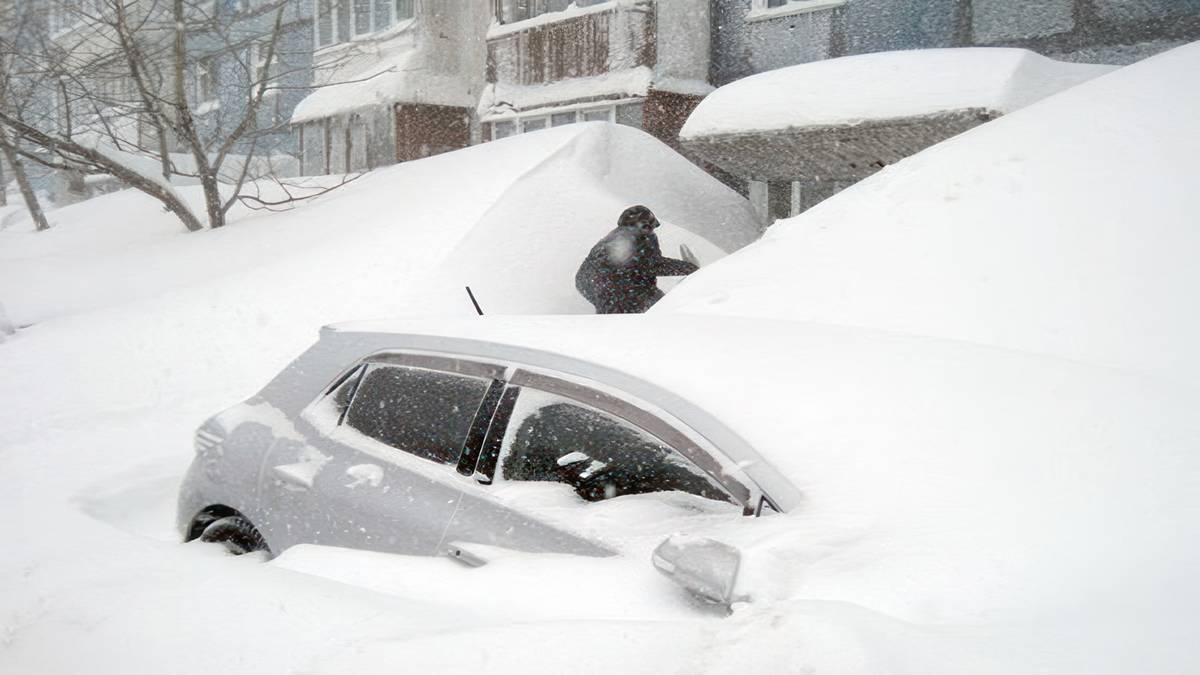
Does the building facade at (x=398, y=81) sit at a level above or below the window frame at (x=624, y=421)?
above

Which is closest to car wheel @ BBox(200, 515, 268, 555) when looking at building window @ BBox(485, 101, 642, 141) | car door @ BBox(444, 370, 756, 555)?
car door @ BBox(444, 370, 756, 555)

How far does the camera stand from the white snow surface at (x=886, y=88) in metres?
7.55

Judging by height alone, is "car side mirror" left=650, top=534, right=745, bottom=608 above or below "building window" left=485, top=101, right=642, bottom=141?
below

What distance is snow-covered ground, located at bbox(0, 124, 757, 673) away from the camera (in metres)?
1.92

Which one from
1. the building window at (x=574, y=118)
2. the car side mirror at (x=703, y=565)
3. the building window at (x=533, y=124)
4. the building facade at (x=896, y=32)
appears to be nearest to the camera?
the car side mirror at (x=703, y=565)

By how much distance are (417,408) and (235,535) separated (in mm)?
945

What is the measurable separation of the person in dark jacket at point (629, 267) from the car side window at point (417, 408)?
4.06 metres

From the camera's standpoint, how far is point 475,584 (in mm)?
2145

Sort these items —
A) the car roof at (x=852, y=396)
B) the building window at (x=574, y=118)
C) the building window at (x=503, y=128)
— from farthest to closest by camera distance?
the building window at (x=503, y=128)
the building window at (x=574, y=118)
the car roof at (x=852, y=396)

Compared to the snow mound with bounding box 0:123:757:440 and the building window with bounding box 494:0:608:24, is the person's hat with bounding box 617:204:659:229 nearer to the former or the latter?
the snow mound with bounding box 0:123:757:440

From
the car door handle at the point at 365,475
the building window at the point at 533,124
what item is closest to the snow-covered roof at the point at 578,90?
the building window at the point at 533,124

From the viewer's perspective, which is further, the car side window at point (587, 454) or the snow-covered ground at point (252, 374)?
the car side window at point (587, 454)

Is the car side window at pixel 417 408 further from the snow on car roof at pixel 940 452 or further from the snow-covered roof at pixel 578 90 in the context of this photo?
the snow-covered roof at pixel 578 90

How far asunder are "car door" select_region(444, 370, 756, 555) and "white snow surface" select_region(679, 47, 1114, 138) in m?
6.28
